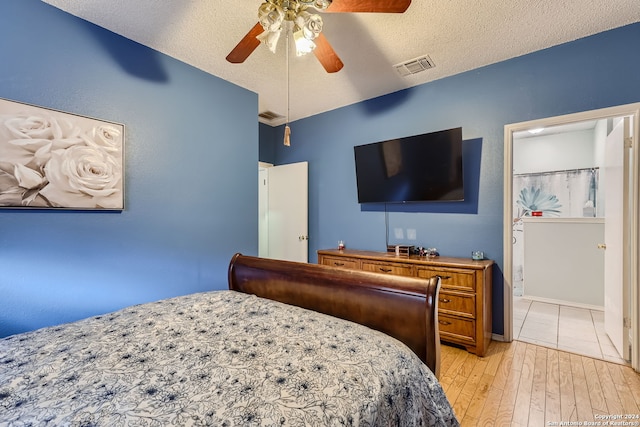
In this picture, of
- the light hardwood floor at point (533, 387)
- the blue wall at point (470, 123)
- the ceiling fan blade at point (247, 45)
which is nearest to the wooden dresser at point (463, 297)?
the light hardwood floor at point (533, 387)

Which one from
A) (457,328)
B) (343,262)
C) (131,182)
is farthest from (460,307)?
(131,182)

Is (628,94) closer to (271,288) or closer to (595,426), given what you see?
(595,426)

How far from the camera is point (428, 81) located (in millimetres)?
3000

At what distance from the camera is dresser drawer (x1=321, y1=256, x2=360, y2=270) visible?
3.03 meters

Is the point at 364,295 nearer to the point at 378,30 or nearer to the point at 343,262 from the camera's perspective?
the point at 343,262

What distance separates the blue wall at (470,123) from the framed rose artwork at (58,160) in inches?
88.3

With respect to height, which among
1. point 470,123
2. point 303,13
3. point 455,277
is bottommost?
point 455,277

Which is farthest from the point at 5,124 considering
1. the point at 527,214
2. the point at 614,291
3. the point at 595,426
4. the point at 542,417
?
the point at 527,214

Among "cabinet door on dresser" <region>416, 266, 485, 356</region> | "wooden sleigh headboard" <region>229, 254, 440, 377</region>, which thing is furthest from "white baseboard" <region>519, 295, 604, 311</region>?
"wooden sleigh headboard" <region>229, 254, 440, 377</region>

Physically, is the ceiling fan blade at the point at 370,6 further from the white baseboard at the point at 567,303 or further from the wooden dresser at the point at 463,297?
Answer: the white baseboard at the point at 567,303

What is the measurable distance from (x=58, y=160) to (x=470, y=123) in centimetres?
351

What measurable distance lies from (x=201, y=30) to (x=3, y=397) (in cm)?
241

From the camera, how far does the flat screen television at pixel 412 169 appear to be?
8.93 ft

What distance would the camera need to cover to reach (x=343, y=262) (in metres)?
3.16
